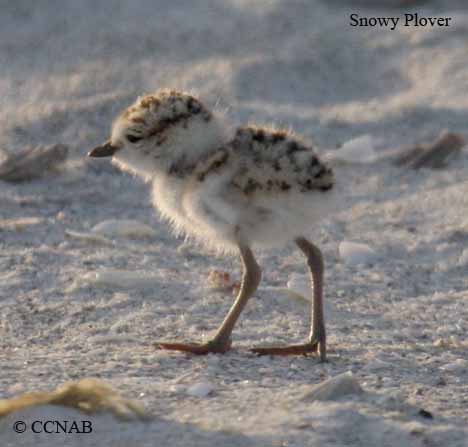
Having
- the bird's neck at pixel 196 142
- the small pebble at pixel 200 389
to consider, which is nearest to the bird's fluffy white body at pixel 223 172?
the bird's neck at pixel 196 142

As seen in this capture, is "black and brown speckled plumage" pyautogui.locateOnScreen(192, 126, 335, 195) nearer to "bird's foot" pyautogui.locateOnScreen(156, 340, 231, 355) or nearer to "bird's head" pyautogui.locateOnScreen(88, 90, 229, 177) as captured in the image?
"bird's head" pyautogui.locateOnScreen(88, 90, 229, 177)

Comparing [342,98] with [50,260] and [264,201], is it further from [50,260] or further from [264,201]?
[264,201]

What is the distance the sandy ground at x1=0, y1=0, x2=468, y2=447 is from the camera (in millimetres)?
3334

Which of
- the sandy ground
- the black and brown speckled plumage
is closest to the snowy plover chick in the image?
the black and brown speckled plumage

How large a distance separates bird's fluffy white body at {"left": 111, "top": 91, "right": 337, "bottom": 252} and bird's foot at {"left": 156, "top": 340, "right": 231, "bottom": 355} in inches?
13.8

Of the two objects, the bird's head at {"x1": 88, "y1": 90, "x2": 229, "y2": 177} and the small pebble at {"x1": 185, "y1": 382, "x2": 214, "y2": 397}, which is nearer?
the small pebble at {"x1": 185, "y1": 382, "x2": 214, "y2": 397}

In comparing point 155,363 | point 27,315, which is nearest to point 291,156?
point 155,363

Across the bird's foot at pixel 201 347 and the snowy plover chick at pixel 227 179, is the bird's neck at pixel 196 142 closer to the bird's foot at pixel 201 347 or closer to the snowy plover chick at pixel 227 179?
the snowy plover chick at pixel 227 179

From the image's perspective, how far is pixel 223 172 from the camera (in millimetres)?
3848

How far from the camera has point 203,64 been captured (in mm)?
7348

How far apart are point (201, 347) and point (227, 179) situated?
1.88 ft

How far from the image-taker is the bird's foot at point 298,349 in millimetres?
3930

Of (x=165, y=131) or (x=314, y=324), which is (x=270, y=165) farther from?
(x=314, y=324)

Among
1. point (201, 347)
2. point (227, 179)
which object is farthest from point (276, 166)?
point (201, 347)
